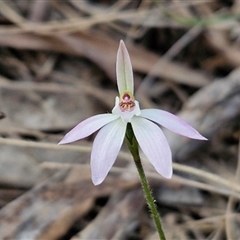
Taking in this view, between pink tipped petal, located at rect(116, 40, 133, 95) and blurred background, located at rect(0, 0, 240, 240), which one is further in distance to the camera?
blurred background, located at rect(0, 0, 240, 240)

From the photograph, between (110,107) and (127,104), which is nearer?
(127,104)

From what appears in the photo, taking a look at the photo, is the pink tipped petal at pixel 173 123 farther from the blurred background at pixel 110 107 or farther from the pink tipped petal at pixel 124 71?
the blurred background at pixel 110 107

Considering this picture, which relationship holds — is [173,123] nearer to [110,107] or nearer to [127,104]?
[127,104]

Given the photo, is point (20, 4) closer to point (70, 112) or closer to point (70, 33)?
point (70, 33)

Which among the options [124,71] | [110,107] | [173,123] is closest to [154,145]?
[173,123]

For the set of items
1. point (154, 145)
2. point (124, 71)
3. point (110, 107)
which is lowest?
point (154, 145)

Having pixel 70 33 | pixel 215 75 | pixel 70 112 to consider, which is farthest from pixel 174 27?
pixel 70 112

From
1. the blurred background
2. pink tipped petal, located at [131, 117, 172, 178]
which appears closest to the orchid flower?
pink tipped petal, located at [131, 117, 172, 178]

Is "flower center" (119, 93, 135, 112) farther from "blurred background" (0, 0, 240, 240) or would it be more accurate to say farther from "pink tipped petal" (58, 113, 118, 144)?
"blurred background" (0, 0, 240, 240)
